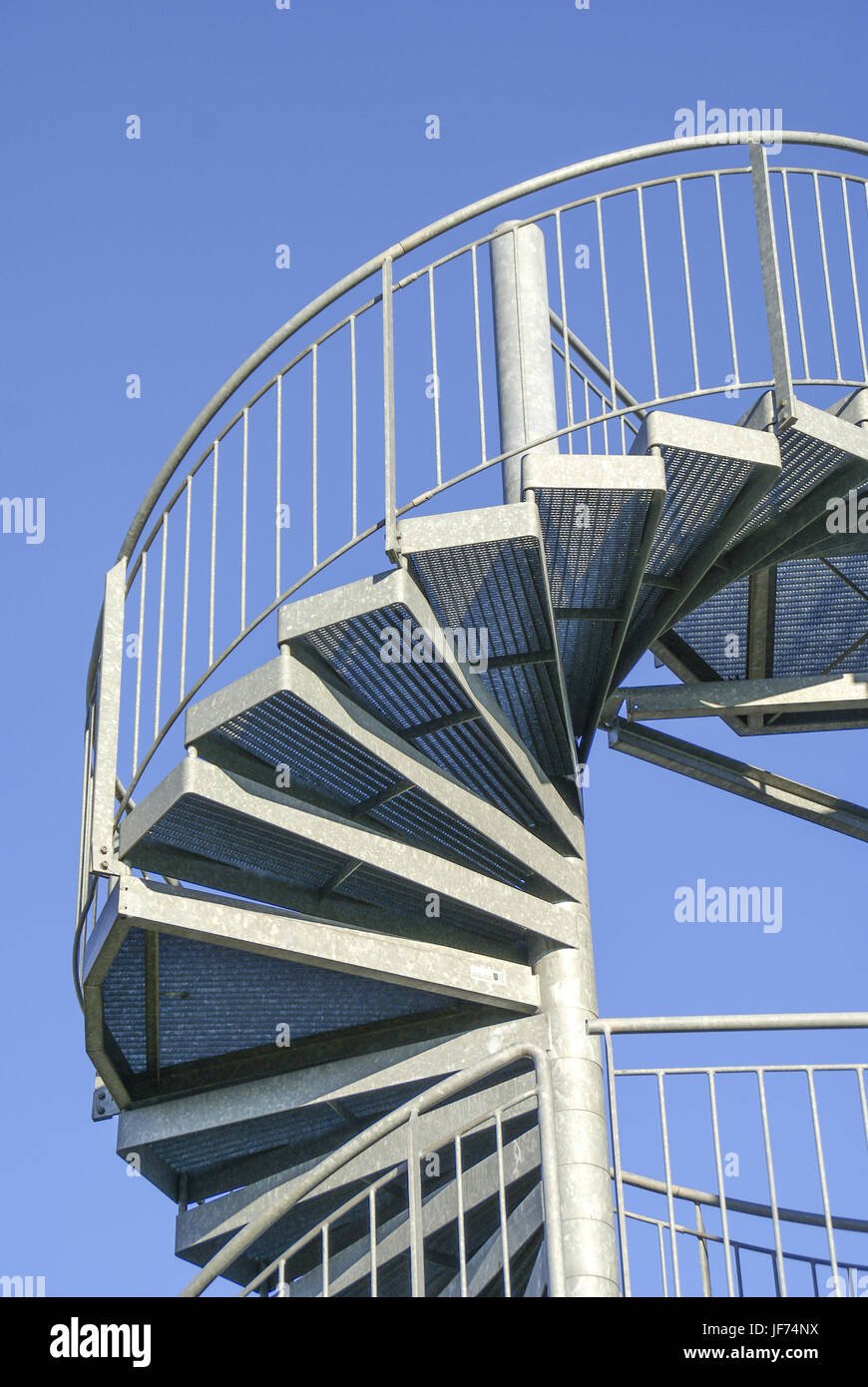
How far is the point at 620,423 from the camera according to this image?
25.2 feet

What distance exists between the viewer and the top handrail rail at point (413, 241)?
23.1 ft

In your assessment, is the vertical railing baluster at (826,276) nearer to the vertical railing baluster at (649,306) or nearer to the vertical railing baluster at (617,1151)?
the vertical railing baluster at (649,306)

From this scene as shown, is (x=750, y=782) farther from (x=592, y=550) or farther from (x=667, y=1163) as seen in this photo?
(x=667, y=1163)

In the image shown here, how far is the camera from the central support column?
653cm

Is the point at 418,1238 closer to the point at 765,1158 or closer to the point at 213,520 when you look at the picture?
the point at 765,1158

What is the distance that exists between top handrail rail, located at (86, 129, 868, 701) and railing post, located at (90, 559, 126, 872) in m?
0.30

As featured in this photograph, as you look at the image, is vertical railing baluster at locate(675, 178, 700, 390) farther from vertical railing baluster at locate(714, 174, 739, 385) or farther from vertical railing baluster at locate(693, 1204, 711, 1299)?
vertical railing baluster at locate(693, 1204, 711, 1299)

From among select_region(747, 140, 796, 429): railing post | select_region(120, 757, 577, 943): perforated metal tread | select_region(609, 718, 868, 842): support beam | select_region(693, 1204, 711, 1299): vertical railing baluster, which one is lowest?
select_region(693, 1204, 711, 1299): vertical railing baluster

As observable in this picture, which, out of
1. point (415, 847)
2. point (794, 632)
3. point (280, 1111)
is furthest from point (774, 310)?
point (280, 1111)

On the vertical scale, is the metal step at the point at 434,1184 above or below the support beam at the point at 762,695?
below

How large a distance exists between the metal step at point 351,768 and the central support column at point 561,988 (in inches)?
17.7

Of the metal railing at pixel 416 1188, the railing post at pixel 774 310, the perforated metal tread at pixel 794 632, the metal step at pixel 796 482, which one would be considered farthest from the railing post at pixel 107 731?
the perforated metal tread at pixel 794 632

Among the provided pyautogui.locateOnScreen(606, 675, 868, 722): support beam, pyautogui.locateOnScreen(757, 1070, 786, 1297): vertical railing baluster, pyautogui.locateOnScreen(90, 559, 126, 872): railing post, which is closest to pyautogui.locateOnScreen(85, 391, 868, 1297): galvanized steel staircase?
pyautogui.locateOnScreen(90, 559, 126, 872): railing post
